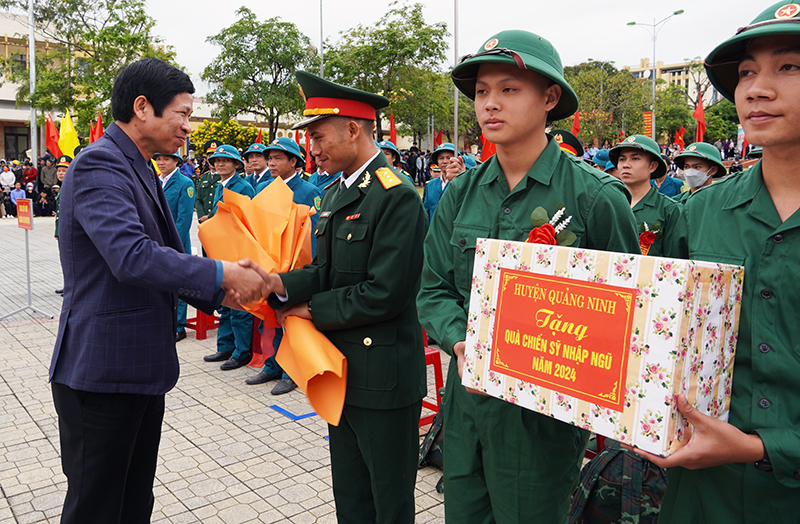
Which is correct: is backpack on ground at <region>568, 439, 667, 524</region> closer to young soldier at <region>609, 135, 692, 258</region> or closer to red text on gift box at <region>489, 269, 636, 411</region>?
red text on gift box at <region>489, 269, 636, 411</region>

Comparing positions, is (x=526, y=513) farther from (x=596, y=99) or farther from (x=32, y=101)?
(x=596, y=99)

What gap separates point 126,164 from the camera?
2393 millimetres

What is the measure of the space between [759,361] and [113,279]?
88.0 inches

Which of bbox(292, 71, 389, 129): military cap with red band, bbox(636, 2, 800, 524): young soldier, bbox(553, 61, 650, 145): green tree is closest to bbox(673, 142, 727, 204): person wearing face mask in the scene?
bbox(292, 71, 389, 129): military cap with red band

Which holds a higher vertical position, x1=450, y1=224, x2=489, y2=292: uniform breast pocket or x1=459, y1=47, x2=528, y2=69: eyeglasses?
x1=459, y1=47, x2=528, y2=69: eyeglasses

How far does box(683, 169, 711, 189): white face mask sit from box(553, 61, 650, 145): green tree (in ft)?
105

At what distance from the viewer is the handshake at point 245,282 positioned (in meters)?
2.50

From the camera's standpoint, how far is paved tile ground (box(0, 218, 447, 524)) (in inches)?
136

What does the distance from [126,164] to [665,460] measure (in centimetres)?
221

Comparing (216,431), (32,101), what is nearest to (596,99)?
(32,101)

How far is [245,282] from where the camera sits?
8.28ft

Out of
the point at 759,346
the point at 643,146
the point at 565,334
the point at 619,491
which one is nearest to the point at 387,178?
the point at 565,334

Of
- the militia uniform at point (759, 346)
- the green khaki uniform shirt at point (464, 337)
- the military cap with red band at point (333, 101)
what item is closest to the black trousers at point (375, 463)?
the green khaki uniform shirt at point (464, 337)

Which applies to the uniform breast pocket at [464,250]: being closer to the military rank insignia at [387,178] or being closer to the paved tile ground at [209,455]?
the military rank insignia at [387,178]
